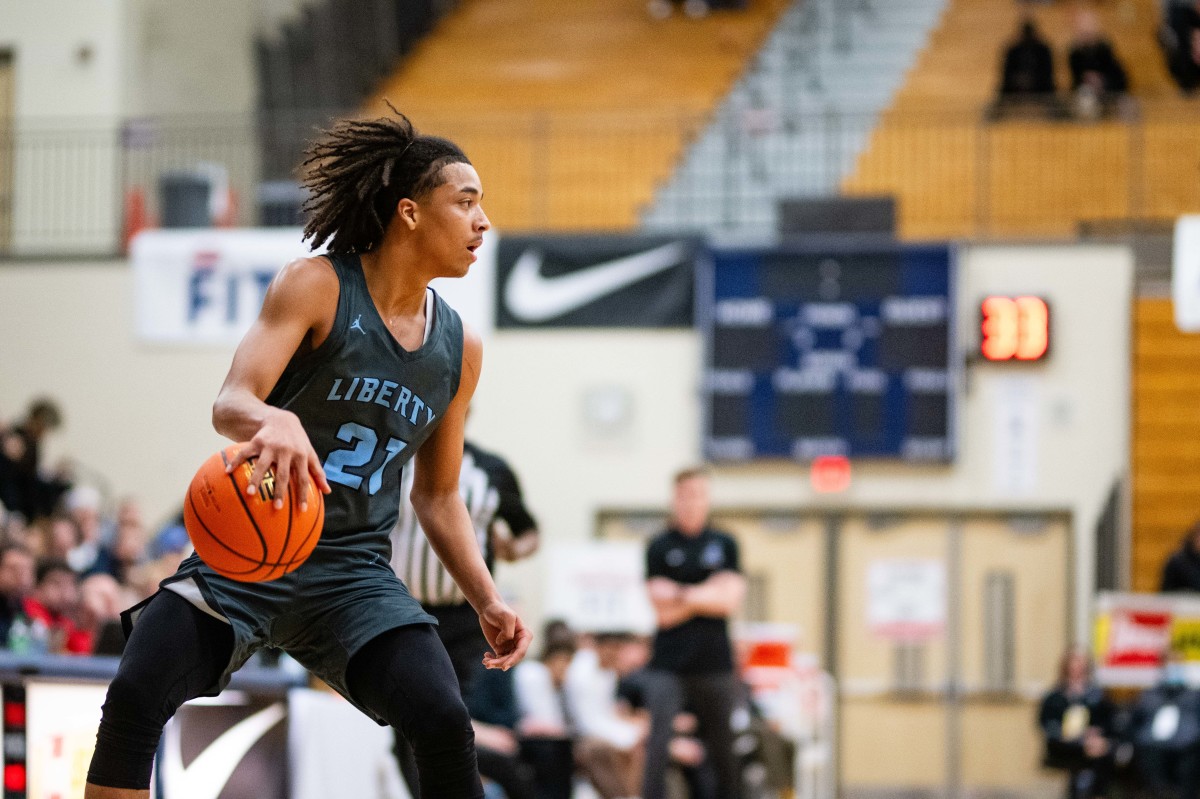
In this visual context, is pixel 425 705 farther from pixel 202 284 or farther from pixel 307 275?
pixel 202 284

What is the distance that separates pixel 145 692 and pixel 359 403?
0.84 meters

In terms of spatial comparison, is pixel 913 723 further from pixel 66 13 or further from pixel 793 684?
pixel 66 13

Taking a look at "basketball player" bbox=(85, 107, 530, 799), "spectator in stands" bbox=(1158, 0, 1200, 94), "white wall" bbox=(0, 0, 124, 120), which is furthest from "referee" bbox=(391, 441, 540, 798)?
"white wall" bbox=(0, 0, 124, 120)

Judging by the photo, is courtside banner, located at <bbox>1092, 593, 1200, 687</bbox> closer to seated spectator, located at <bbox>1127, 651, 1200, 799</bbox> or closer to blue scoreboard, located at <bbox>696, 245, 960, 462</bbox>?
seated spectator, located at <bbox>1127, 651, 1200, 799</bbox>

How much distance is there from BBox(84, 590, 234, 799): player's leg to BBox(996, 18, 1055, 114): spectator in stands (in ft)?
52.2

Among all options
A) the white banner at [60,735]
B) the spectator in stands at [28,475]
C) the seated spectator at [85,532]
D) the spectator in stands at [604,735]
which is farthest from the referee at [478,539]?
the spectator in stands at [28,475]

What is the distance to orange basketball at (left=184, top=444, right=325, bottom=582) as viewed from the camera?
4.20 meters

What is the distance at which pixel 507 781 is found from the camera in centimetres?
990

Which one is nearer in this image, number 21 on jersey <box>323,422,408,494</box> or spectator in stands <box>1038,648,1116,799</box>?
number 21 on jersey <box>323,422,408,494</box>

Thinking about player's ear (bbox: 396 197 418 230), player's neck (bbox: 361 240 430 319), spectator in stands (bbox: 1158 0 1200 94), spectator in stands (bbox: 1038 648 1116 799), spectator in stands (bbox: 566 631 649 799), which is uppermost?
spectator in stands (bbox: 1158 0 1200 94)

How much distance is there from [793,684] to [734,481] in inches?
177

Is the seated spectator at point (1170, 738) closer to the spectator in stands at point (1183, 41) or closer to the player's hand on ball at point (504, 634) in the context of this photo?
the spectator in stands at point (1183, 41)

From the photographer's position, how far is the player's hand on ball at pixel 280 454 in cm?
403

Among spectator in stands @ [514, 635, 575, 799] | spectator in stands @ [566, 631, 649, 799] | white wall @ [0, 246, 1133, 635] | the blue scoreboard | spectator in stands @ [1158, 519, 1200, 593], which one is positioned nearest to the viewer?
spectator in stands @ [566, 631, 649, 799]
